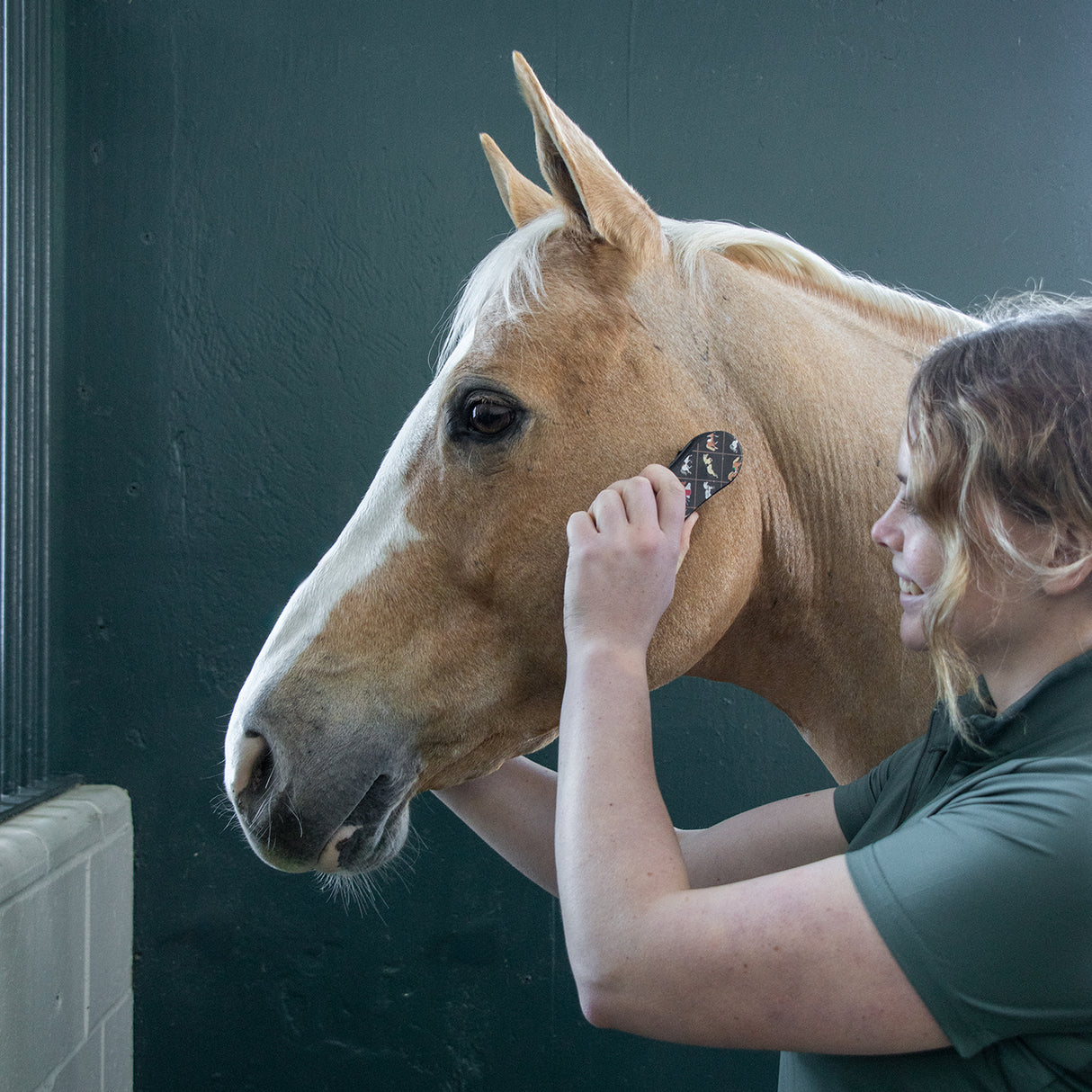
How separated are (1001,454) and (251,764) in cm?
77

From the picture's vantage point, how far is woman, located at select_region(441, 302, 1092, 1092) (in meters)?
0.52

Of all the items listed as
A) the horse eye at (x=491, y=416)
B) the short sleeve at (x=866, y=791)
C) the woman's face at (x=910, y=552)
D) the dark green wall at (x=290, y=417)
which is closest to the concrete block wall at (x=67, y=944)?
the dark green wall at (x=290, y=417)

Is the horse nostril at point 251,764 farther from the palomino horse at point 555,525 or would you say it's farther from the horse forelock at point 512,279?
the horse forelock at point 512,279

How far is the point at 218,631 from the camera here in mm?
1807

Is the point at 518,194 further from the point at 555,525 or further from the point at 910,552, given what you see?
the point at 910,552

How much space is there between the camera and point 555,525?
873 millimetres

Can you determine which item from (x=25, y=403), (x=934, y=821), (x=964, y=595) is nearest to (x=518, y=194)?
(x=964, y=595)

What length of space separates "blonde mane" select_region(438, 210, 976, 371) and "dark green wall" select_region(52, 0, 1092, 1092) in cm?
89

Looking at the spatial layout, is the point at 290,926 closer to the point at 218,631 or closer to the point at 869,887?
the point at 218,631

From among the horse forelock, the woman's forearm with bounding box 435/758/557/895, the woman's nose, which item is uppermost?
the horse forelock

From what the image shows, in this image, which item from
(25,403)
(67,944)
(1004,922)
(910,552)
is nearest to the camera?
(1004,922)

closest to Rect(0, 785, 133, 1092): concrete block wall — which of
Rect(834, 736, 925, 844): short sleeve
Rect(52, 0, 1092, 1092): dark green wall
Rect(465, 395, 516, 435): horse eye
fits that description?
Rect(52, 0, 1092, 1092): dark green wall

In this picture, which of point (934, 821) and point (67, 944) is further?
point (67, 944)

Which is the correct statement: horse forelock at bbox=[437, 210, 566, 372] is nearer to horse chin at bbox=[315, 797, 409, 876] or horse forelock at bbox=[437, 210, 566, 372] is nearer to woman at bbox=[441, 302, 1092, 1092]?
woman at bbox=[441, 302, 1092, 1092]
